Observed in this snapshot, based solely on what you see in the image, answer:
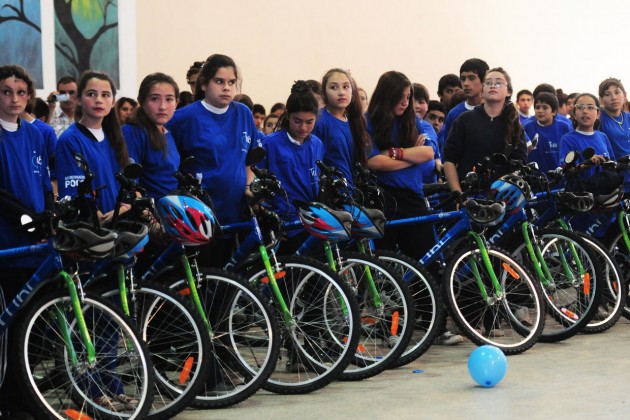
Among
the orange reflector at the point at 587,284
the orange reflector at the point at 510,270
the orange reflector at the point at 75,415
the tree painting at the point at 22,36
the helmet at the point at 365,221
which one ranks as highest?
the tree painting at the point at 22,36

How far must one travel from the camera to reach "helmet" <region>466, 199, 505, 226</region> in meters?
5.84

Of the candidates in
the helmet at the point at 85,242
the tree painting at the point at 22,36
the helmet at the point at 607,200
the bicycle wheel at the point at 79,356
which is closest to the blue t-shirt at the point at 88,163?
the helmet at the point at 85,242

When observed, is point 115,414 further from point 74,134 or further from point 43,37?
point 43,37

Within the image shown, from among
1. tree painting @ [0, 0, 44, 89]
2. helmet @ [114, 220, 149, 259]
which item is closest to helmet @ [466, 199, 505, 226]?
helmet @ [114, 220, 149, 259]

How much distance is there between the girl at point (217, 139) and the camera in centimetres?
518

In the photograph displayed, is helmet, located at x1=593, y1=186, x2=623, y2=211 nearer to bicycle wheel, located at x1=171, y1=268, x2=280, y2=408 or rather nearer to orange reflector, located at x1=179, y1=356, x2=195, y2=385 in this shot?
bicycle wheel, located at x1=171, y1=268, x2=280, y2=408

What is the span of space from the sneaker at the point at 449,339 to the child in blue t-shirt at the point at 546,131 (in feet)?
7.14

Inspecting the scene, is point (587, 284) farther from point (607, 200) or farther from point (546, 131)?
point (546, 131)

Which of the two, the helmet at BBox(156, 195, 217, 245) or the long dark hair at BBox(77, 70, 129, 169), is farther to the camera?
the long dark hair at BBox(77, 70, 129, 169)

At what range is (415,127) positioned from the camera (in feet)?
20.1

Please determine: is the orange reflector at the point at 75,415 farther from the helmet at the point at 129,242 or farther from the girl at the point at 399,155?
the girl at the point at 399,155

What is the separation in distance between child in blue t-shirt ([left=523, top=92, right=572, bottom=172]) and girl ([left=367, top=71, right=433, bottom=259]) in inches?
89.4

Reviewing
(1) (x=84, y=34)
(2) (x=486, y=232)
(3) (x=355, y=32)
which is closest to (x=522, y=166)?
(2) (x=486, y=232)

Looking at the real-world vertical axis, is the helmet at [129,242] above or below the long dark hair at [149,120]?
below
